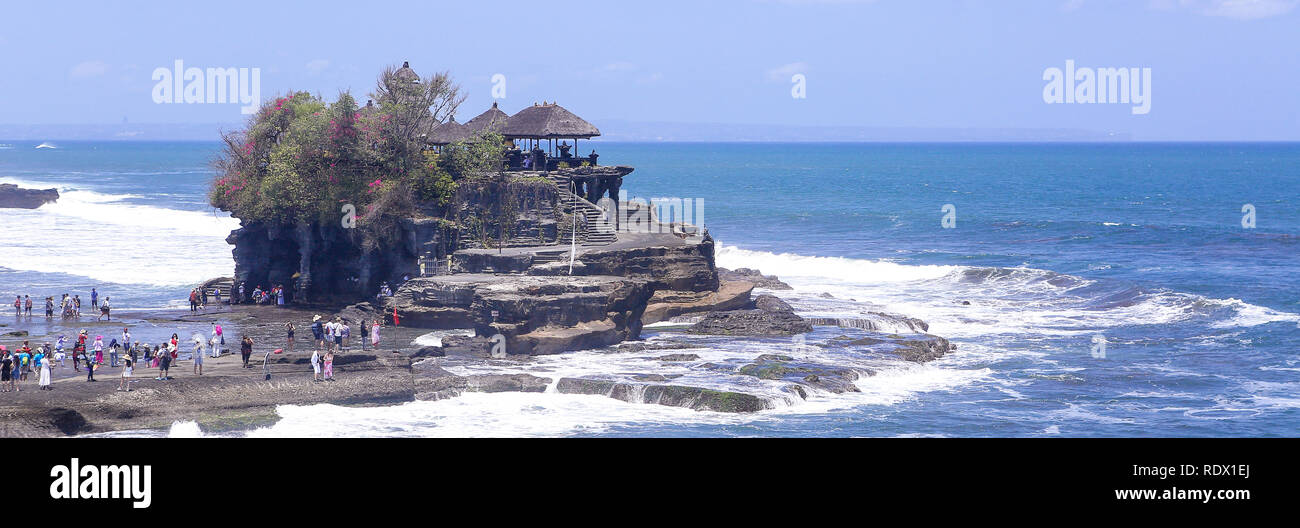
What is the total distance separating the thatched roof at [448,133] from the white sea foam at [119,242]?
43.5 feet

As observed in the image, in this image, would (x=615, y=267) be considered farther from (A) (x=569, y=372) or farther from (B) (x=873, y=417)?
(B) (x=873, y=417)

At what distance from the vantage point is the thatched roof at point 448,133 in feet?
151

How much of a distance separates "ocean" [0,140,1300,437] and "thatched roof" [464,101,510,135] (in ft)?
40.6

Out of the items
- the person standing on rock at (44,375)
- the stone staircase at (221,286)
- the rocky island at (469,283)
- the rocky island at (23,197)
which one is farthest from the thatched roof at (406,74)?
the rocky island at (23,197)

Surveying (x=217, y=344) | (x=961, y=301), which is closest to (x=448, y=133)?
(x=217, y=344)

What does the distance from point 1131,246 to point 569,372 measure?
4443 cm

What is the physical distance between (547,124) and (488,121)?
2.97 metres

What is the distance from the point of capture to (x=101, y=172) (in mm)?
152875

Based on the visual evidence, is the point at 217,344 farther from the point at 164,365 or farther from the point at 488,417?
the point at 488,417

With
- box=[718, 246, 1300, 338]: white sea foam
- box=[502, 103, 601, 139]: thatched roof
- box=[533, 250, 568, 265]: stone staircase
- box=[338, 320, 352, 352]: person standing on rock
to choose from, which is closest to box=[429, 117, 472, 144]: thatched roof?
box=[502, 103, 601, 139]: thatched roof

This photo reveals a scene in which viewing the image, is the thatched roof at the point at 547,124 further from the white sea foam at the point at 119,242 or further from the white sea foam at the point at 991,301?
the white sea foam at the point at 119,242

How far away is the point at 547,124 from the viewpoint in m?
45.9
